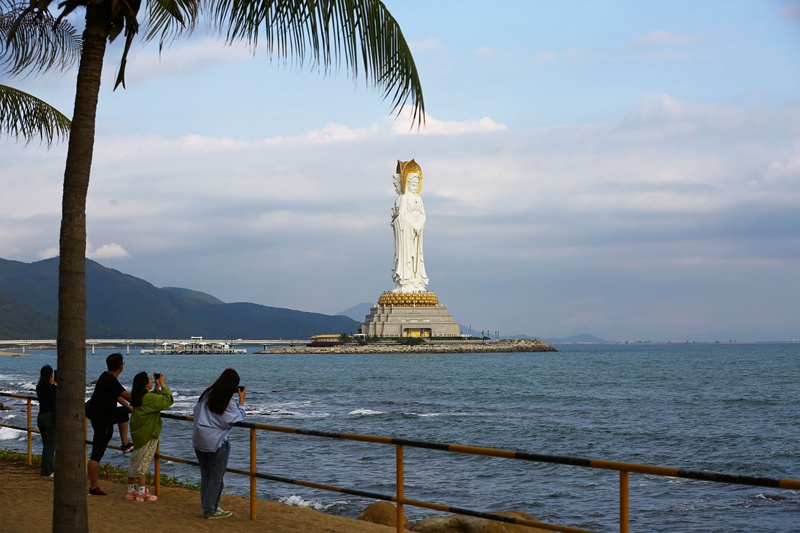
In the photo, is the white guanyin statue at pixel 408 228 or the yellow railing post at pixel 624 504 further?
the white guanyin statue at pixel 408 228

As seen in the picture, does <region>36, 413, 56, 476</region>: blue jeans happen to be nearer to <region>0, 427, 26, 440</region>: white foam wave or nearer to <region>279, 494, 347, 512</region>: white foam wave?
<region>279, 494, 347, 512</region>: white foam wave

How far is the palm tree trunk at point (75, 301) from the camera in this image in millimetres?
6418

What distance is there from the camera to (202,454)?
8.55m

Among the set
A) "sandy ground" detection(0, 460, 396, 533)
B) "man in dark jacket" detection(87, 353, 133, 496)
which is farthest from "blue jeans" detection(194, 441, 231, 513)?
"man in dark jacket" detection(87, 353, 133, 496)

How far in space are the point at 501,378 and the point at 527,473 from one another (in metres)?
41.2

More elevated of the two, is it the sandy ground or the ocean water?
the sandy ground

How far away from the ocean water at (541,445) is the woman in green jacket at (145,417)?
489cm

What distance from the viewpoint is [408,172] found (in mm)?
111625

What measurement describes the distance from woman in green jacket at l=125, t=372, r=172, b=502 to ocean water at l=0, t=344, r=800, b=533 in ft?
16.1

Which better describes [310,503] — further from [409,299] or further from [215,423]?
[409,299]

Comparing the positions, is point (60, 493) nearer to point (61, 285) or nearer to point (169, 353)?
point (61, 285)

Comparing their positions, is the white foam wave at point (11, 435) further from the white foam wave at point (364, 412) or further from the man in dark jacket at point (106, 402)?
the man in dark jacket at point (106, 402)

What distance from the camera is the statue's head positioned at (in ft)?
366

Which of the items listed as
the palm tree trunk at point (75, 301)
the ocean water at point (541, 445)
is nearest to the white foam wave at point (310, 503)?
the ocean water at point (541, 445)
